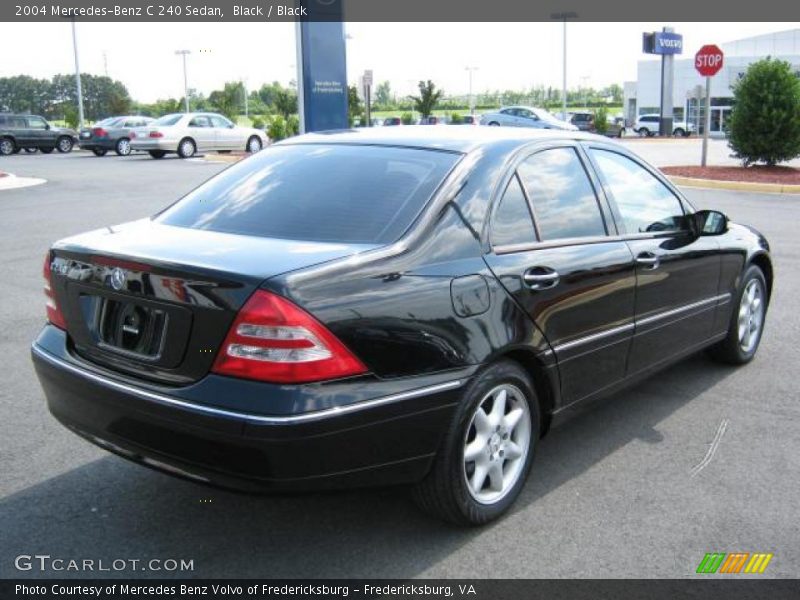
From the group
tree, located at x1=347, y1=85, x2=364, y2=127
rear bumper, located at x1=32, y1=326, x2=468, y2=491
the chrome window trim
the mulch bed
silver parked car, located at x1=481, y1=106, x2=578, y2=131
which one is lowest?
the mulch bed

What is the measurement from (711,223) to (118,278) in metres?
3.41

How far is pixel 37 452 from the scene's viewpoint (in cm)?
416

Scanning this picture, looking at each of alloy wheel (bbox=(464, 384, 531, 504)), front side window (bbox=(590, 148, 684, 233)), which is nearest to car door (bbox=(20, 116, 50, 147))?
front side window (bbox=(590, 148, 684, 233))

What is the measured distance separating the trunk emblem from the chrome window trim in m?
0.35

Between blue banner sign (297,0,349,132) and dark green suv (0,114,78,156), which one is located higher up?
blue banner sign (297,0,349,132)

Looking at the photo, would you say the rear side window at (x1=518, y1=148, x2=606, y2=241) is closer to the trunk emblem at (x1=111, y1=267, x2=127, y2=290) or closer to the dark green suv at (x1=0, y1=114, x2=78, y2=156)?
the trunk emblem at (x1=111, y1=267, x2=127, y2=290)

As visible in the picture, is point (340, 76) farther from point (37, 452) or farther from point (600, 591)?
point (600, 591)

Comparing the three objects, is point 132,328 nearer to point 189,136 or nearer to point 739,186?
point 739,186

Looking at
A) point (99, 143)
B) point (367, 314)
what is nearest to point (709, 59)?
point (367, 314)

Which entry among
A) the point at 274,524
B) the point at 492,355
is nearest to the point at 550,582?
the point at 492,355

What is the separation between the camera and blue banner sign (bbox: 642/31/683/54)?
185ft

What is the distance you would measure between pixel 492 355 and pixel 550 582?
87 cm

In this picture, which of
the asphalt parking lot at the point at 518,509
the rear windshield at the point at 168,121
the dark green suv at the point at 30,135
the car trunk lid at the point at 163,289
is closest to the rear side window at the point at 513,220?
the car trunk lid at the point at 163,289

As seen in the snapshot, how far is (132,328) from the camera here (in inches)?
123
